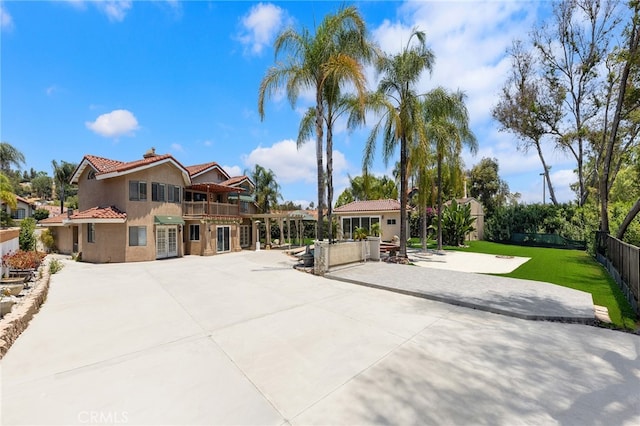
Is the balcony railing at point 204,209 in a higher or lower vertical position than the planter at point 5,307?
higher

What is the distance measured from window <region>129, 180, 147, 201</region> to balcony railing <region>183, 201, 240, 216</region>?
3.05m

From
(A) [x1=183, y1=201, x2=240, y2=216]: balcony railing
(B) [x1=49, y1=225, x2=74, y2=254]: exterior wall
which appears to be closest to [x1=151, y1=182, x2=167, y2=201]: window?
(A) [x1=183, y1=201, x2=240, y2=216]: balcony railing

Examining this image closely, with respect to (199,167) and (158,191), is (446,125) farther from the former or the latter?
(199,167)

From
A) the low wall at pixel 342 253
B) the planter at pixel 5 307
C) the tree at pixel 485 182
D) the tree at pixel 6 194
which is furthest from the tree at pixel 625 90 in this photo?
the tree at pixel 6 194

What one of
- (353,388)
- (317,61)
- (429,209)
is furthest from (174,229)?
(429,209)

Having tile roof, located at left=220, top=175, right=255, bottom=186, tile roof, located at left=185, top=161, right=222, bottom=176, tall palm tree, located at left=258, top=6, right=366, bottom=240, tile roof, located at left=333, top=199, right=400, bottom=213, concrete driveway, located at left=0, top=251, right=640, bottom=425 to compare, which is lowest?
concrete driveway, located at left=0, top=251, right=640, bottom=425

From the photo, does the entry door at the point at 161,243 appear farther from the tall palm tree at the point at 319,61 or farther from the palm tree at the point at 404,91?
the palm tree at the point at 404,91

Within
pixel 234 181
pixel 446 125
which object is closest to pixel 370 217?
pixel 446 125

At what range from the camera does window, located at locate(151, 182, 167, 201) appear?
61.4 feet

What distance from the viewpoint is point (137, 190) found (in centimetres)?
1792

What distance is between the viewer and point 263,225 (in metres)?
30.4

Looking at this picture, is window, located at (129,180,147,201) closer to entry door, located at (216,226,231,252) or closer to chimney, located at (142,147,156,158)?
chimney, located at (142,147,156,158)

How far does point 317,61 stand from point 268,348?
12.4 m

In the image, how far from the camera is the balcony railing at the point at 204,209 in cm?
2106
